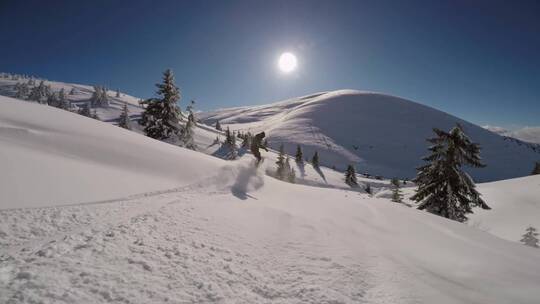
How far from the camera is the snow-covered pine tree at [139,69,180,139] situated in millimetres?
27047

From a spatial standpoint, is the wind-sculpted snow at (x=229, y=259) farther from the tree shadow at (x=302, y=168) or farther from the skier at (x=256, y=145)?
the tree shadow at (x=302, y=168)

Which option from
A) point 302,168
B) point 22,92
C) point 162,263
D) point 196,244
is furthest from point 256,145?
point 22,92

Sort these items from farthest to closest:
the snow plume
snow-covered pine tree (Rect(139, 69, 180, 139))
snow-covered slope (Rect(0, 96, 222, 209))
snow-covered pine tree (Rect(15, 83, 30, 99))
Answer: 1. snow-covered pine tree (Rect(15, 83, 30, 99))
2. snow-covered pine tree (Rect(139, 69, 180, 139))
3. the snow plume
4. snow-covered slope (Rect(0, 96, 222, 209))

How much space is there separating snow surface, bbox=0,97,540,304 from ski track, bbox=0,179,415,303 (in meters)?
0.02

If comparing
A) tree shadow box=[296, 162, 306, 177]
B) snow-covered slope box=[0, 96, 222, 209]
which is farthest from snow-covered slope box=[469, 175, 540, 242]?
tree shadow box=[296, 162, 306, 177]

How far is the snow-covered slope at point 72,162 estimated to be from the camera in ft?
19.7

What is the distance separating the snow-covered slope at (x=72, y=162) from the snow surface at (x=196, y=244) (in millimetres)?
45

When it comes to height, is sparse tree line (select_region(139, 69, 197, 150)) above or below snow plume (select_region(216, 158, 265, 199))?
above

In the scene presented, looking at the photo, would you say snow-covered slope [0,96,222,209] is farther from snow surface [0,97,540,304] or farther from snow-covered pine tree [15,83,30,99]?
snow-covered pine tree [15,83,30,99]

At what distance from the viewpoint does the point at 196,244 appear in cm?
493

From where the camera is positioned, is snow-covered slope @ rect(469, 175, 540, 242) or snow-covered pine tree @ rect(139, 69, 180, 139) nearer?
snow-covered slope @ rect(469, 175, 540, 242)

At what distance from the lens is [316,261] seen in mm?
4918

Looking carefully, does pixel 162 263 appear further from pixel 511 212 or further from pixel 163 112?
pixel 511 212

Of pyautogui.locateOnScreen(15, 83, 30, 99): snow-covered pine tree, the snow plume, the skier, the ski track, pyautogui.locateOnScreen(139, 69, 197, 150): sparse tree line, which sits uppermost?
pyautogui.locateOnScreen(15, 83, 30, 99): snow-covered pine tree
